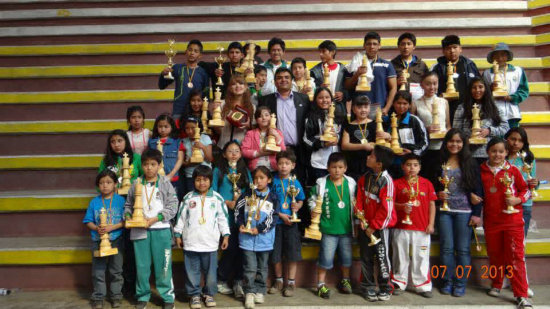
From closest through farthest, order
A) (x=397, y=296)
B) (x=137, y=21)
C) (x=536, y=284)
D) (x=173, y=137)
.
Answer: (x=397, y=296), (x=536, y=284), (x=173, y=137), (x=137, y=21)

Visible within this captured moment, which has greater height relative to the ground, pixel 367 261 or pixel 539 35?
pixel 539 35

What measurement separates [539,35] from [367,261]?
5.27 meters

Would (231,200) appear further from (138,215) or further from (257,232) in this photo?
(138,215)

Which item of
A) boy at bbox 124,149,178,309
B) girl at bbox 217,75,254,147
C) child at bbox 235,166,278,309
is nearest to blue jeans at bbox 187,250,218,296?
boy at bbox 124,149,178,309

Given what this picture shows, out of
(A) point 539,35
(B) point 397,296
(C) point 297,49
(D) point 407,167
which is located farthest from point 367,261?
(A) point 539,35

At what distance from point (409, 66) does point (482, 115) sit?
106 cm

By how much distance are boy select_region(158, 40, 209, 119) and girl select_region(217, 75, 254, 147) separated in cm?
60

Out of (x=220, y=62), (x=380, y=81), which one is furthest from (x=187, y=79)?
(x=380, y=81)

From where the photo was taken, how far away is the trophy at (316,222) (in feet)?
11.0

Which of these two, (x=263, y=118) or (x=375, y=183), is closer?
(x=375, y=183)

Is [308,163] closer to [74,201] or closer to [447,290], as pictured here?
[447,290]

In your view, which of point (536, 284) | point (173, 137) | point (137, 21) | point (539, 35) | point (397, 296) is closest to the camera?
point (397, 296)

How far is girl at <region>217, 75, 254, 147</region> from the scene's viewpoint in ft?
12.9

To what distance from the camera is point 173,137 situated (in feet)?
12.7
